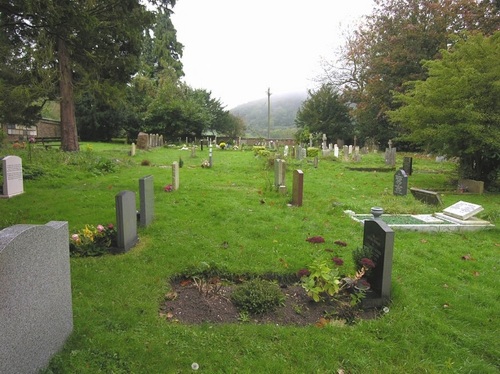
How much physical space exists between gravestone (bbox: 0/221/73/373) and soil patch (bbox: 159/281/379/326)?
3.67ft

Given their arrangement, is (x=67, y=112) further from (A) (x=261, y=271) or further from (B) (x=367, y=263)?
(B) (x=367, y=263)

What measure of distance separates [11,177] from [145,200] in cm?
516

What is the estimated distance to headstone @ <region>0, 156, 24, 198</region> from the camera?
9133 mm

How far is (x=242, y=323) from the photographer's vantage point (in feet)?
12.1

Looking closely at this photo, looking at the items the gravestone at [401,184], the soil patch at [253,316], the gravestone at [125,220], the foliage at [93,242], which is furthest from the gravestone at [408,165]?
the foliage at [93,242]

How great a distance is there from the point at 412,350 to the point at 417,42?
105ft

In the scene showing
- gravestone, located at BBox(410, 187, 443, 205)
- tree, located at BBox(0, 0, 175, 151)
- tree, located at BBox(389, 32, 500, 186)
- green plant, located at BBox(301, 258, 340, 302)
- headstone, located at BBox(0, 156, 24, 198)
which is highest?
→ tree, located at BBox(0, 0, 175, 151)

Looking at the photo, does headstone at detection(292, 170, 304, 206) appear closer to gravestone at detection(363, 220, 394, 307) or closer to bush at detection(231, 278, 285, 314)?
gravestone at detection(363, 220, 394, 307)

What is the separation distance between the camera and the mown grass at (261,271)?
3070mm

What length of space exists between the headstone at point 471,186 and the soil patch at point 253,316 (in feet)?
33.6

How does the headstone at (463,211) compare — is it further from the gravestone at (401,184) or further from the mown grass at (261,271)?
the gravestone at (401,184)

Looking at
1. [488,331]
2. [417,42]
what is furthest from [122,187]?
[417,42]

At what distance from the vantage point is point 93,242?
538cm

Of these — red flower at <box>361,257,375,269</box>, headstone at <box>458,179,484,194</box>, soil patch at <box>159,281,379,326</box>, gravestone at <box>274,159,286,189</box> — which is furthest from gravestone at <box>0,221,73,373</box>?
headstone at <box>458,179,484,194</box>
